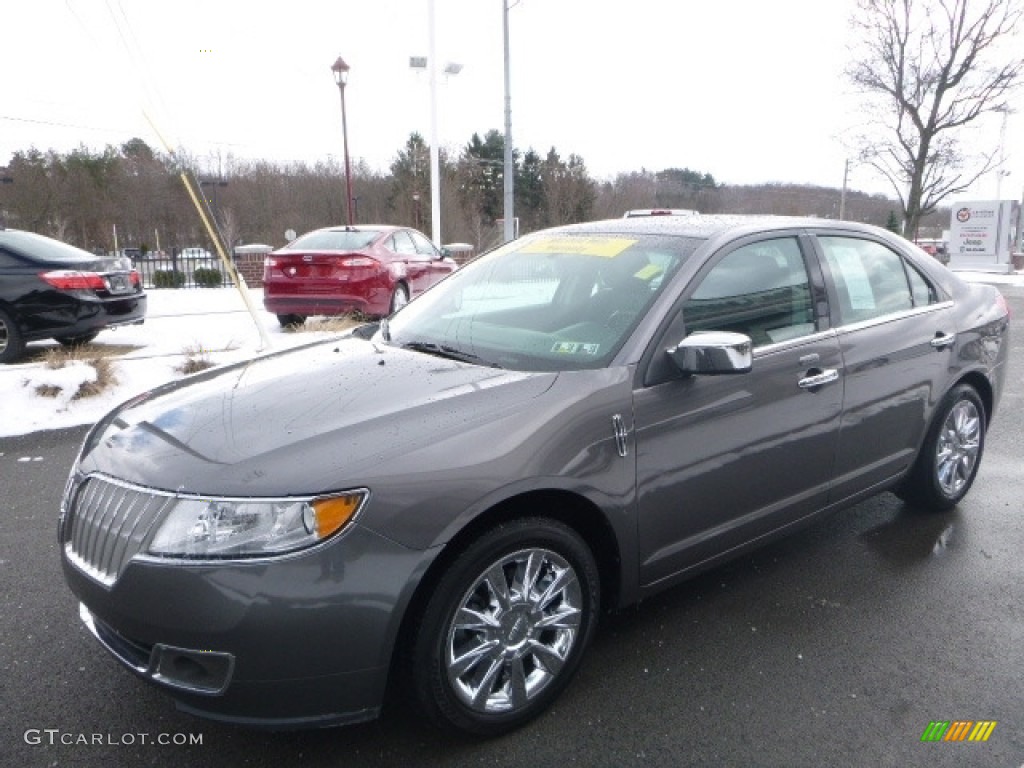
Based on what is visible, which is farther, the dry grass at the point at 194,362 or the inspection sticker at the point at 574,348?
the dry grass at the point at 194,362

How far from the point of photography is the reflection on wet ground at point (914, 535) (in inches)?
149

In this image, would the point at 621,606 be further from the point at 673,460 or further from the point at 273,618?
the point at 273,618

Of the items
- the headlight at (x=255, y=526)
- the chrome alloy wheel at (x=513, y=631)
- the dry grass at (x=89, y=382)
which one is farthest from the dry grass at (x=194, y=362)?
the chrome alloy wheel at (x=513, y=631)

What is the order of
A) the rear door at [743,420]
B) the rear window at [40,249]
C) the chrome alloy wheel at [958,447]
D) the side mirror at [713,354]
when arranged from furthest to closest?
the rear window at [40,249] → the chrome alloy wheel at [958,447] → the rear door at [743,420] → the side mirror at [713,354]

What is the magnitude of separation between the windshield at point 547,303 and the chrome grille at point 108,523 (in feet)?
4.02

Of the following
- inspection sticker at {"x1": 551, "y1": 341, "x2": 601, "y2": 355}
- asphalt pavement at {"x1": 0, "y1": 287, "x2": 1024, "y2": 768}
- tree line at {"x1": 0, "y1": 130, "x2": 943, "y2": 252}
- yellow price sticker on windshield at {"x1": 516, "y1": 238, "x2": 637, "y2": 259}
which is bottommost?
asphalt pavement at {"x1": 0, "y1": 287, "x2": 1024, "y2": 768}

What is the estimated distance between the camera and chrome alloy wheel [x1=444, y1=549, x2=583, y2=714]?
2312mm

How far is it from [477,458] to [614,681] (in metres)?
1.08

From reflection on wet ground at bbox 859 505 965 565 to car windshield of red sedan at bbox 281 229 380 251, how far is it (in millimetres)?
7720

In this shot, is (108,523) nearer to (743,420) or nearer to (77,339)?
(743,420)

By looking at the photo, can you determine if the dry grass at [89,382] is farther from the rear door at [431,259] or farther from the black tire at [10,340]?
the rear door at [431,259]

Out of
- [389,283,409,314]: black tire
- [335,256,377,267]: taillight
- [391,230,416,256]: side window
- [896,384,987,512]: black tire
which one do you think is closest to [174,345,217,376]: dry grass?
[335,256,377,267]: taillight

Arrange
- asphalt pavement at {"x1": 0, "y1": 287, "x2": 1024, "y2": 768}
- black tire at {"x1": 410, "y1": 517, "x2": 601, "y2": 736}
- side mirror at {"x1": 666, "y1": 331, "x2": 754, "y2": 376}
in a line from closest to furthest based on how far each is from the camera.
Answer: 1. black tire at {"x1": 410, "y1": 517, "x2": 601, "y2": 736}
2. asphalt pavement at {"x1": 0, "y1": 287, "x2": 1024, "y2": 768}
3. side mirror at {"x1": 666, "y1": 331, "x2": 754, "y2": 376}

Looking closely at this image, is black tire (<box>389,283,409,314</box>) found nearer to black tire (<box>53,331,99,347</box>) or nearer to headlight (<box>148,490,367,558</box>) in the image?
black tire (<box>53,331,99,347</box>)
